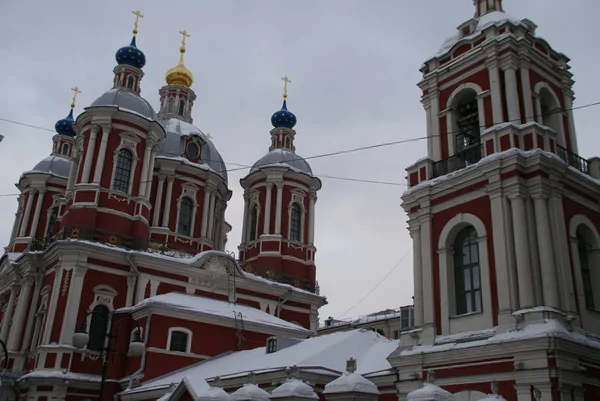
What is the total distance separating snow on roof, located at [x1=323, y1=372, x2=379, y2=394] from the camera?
Answer: 14195 millimetres

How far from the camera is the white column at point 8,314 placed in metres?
28.0

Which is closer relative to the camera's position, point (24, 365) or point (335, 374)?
point (335, 374)

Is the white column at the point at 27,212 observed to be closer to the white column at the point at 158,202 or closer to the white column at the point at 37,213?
the white column at the point at 37,213

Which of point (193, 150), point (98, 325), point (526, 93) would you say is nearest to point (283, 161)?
point (193, 150)

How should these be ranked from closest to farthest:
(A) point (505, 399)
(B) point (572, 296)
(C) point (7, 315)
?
(A) point (505, 399), (B) point (572, 296), (C) point (7, 315)

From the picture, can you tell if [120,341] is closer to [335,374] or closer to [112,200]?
[112,200]

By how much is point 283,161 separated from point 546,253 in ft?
73.7

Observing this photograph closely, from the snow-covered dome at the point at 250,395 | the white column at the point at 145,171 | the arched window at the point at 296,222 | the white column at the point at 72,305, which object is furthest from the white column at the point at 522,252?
the arched window at the point at 296,222

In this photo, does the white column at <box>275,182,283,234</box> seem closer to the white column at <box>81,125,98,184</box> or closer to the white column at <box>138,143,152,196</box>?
the white column at <box>138,143,152,196</box>

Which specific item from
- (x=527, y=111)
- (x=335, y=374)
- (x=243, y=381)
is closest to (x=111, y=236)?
(x=243, y=381)

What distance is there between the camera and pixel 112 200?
27.2 m

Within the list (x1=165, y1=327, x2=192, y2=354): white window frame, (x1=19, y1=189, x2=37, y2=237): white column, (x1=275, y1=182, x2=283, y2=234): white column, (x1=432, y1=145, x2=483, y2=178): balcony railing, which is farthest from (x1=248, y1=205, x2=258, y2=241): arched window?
(x1=432, y1=145, x2=483, y2=178): balcony railing

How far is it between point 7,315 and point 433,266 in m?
21.3

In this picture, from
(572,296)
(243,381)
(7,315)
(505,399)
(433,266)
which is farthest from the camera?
(7,315)
